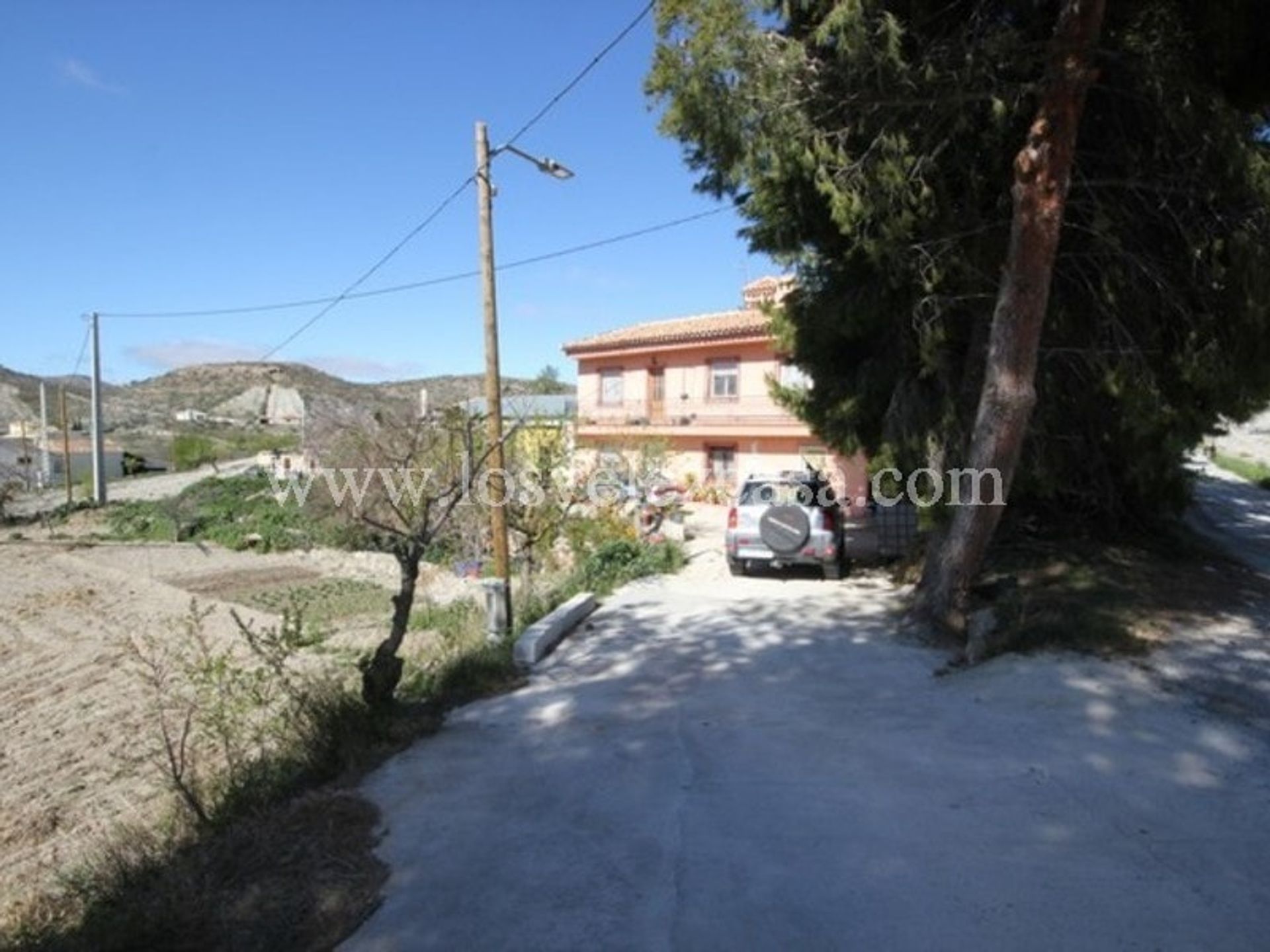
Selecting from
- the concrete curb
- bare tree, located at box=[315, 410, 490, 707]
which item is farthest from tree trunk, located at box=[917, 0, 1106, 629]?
bare tree, located at box=[315, 410, 490, 707]

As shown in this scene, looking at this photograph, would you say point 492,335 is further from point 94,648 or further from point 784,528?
point 94,648

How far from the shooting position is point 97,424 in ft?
103

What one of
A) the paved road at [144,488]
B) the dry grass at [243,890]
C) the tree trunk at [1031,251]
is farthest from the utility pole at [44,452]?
the tree trunk at [1031,251]

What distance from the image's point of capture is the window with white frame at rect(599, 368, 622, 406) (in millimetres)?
29844

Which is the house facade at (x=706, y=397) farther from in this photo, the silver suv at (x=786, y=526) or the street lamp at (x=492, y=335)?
the street lamp at (x=492, y=335)

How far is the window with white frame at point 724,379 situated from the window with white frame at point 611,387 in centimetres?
438

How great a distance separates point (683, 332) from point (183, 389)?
69274mm

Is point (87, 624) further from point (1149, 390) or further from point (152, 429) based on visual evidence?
point (152, 429)

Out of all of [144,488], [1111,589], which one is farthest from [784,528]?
[144,488]

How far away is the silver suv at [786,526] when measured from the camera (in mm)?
12492

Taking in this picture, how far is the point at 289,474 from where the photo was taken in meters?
30.1

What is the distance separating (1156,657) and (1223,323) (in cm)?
404

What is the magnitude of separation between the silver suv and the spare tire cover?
0.01 metres

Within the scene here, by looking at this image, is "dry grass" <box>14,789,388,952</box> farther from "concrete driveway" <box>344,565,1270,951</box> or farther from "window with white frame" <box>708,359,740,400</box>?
"window with white frame" <box>708,359,740,400</box>
